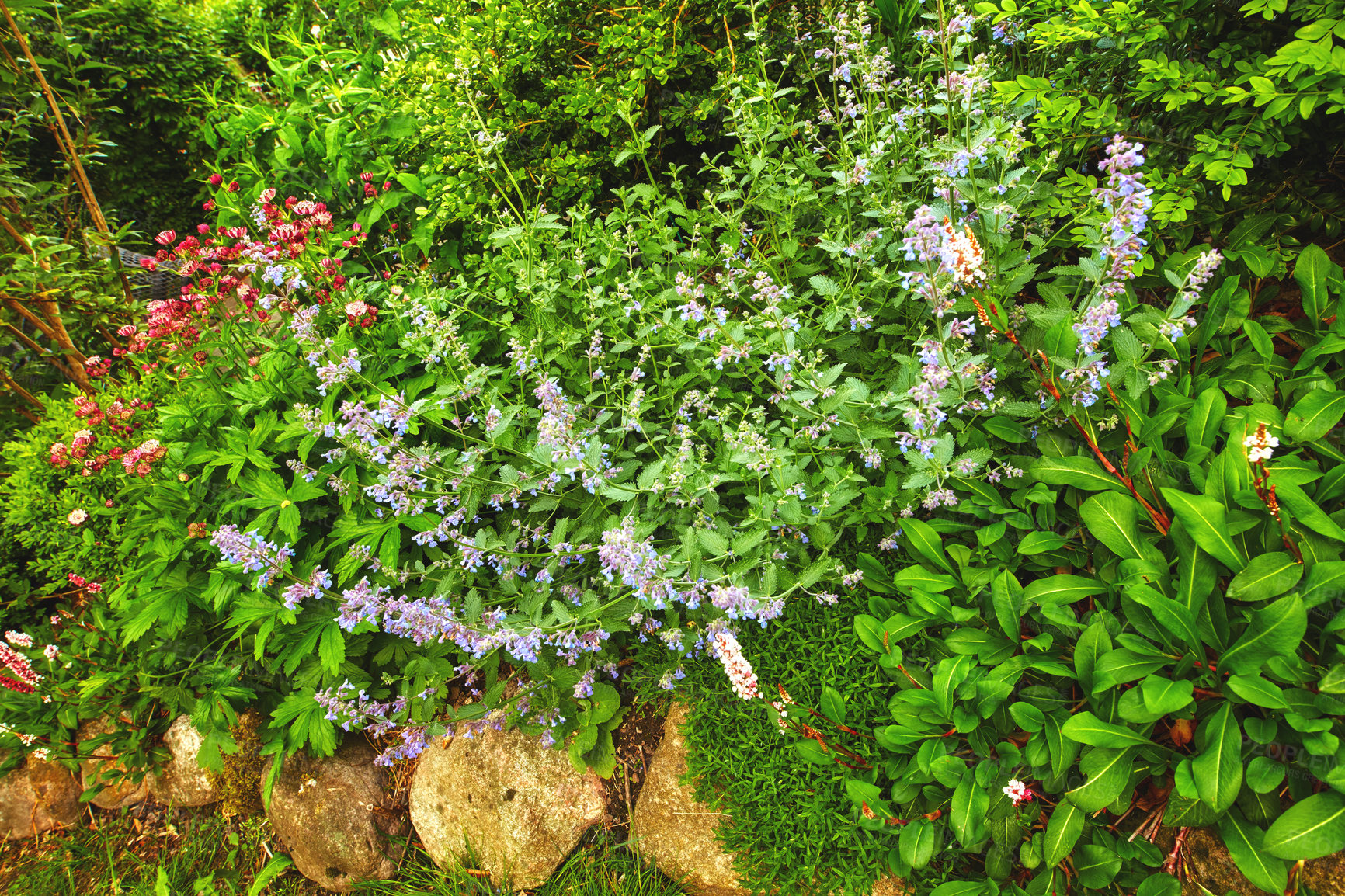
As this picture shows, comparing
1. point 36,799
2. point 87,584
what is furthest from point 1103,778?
point 36,799

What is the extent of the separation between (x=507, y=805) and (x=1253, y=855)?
7.89 ft

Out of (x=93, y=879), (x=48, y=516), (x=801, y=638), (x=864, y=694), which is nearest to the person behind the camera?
(x=864, y=694)

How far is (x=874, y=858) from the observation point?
2180 millimetres

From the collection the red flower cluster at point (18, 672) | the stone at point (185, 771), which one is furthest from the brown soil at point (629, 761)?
the red flower cluster at point (18, 672)

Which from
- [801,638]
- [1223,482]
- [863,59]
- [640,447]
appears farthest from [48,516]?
[1223,482]

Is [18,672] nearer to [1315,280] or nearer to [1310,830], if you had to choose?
[1310,830]

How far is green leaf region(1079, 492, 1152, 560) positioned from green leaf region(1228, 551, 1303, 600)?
223mm

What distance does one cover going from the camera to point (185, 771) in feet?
11.4

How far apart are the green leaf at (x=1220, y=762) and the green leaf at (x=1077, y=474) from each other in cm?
63

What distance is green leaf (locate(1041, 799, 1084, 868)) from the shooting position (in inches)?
69.6

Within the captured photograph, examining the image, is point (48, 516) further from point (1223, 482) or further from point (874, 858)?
point (1223, 482)

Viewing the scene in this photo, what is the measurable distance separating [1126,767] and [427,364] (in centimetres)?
251

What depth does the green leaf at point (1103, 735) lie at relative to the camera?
5.63 feet

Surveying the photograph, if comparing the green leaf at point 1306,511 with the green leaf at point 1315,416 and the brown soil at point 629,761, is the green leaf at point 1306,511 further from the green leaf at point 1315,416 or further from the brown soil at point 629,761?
the brown soil at point 629,761
